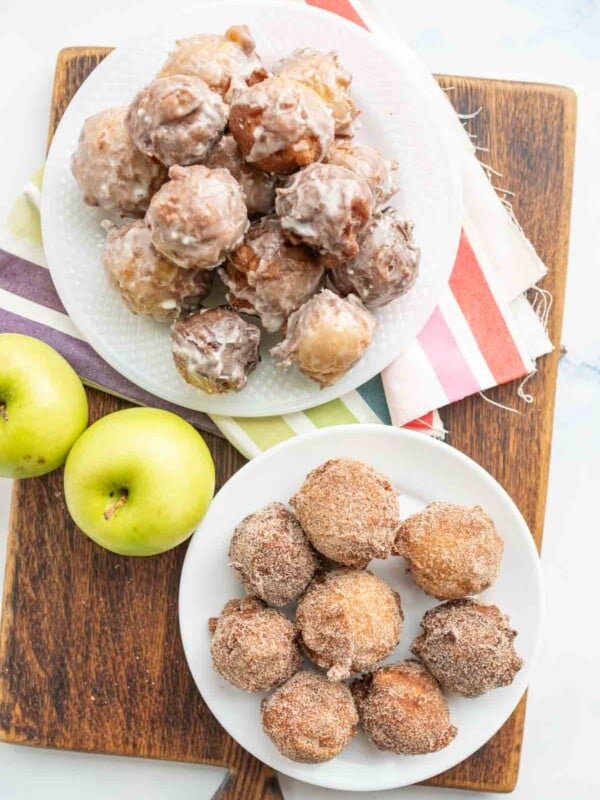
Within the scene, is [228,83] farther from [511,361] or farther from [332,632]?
[332,632]

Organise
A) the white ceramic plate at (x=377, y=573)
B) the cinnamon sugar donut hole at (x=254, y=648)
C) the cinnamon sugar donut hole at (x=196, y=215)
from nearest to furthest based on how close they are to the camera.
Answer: the cinnamon sugar donut hole at (x=196, y=215)
the cinnamon sugar donut hole at (x=254, y=648)
the white ceramic plate at (x=377, y=573)

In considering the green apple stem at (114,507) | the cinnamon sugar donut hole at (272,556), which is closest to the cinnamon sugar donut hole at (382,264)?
the cinnamon sugar donut hole at (272,556)

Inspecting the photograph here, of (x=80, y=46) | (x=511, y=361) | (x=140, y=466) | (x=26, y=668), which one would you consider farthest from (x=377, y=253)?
(x=26, y=668)

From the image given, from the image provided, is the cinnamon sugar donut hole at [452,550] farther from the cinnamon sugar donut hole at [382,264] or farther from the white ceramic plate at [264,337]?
the cinnamon sugar donut hole at [382,264]

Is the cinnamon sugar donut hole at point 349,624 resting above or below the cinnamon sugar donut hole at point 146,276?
below

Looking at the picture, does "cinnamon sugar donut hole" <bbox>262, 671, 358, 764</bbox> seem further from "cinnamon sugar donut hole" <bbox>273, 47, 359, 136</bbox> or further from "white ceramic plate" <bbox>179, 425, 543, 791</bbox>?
"cinnamon sugar donut hole" <bbox>273, 47, 359, 136</bbox>

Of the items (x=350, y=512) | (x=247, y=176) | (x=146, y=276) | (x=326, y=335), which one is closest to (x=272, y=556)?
(x=350, y=512)

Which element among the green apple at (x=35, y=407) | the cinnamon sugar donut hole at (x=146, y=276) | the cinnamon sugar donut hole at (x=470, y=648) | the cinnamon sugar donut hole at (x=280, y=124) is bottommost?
the cinnamon sugar donut hole at (x=470, y=648)

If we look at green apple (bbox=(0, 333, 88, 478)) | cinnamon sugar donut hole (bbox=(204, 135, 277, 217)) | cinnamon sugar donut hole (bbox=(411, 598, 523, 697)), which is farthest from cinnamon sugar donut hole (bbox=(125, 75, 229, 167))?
cinnamon sugar donut hole (bbox=(411, 598, 523, 697))
